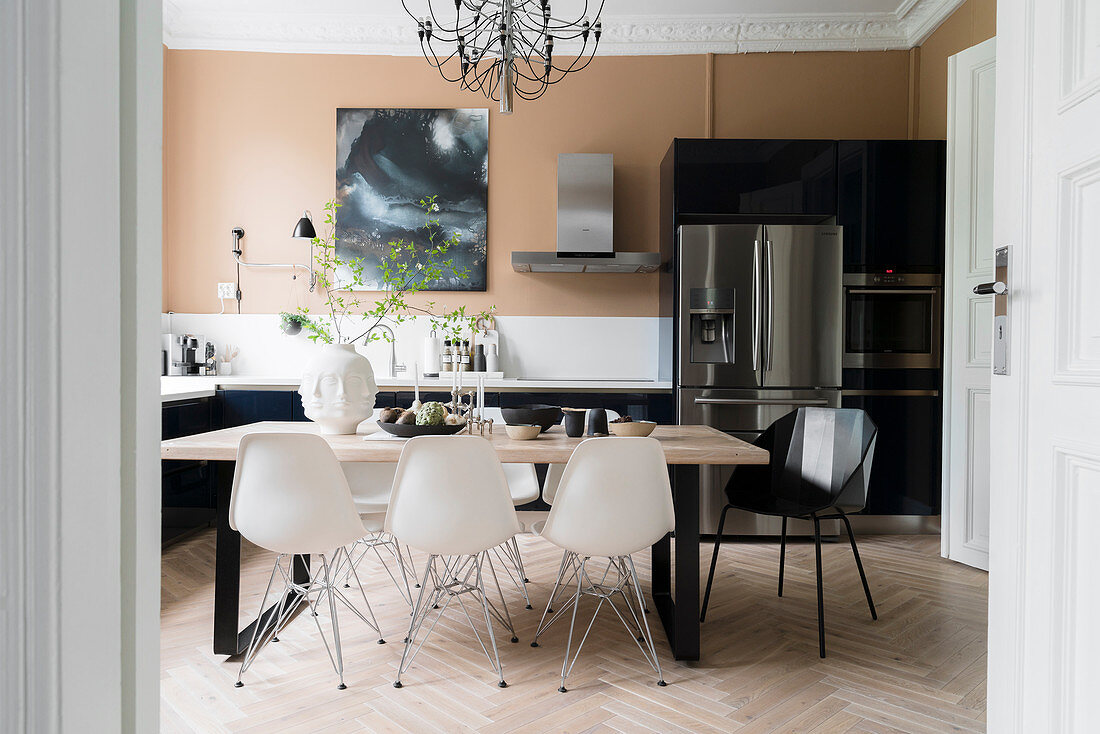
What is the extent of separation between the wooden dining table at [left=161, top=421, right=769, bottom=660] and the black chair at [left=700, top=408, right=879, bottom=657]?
1.28 ft

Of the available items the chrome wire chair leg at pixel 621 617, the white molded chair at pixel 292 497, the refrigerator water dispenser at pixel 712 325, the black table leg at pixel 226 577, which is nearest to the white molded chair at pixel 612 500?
the chrome wire chair leg at pixel 621 617

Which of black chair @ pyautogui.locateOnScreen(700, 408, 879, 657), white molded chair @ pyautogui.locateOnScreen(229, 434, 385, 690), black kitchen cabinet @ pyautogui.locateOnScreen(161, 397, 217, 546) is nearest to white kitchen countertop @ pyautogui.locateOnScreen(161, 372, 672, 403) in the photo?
black kitchen cabinet @ pyautogui.locateOnScreen(161, 397, 217, 546)

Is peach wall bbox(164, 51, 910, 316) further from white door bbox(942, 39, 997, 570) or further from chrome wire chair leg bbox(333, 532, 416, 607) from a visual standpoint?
chrome wire chair leg bbox(333, 532, 416, 607)

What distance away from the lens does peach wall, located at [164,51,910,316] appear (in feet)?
15.5

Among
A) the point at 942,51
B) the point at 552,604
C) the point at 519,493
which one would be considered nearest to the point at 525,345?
the point at 519,493

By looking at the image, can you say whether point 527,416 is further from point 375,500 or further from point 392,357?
point 392,357

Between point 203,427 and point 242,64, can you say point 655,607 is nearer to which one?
point 203,427

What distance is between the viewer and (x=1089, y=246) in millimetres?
1082

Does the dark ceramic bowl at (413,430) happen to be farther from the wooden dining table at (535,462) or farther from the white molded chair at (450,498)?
the white molded chair at (450,498)

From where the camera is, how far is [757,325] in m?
3.97

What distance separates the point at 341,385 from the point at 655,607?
161 centimetres

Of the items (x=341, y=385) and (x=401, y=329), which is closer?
(x=341, y=385)

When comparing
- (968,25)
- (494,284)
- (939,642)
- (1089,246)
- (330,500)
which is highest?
(968,25)

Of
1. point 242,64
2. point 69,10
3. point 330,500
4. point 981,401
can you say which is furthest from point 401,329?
point 69,10
